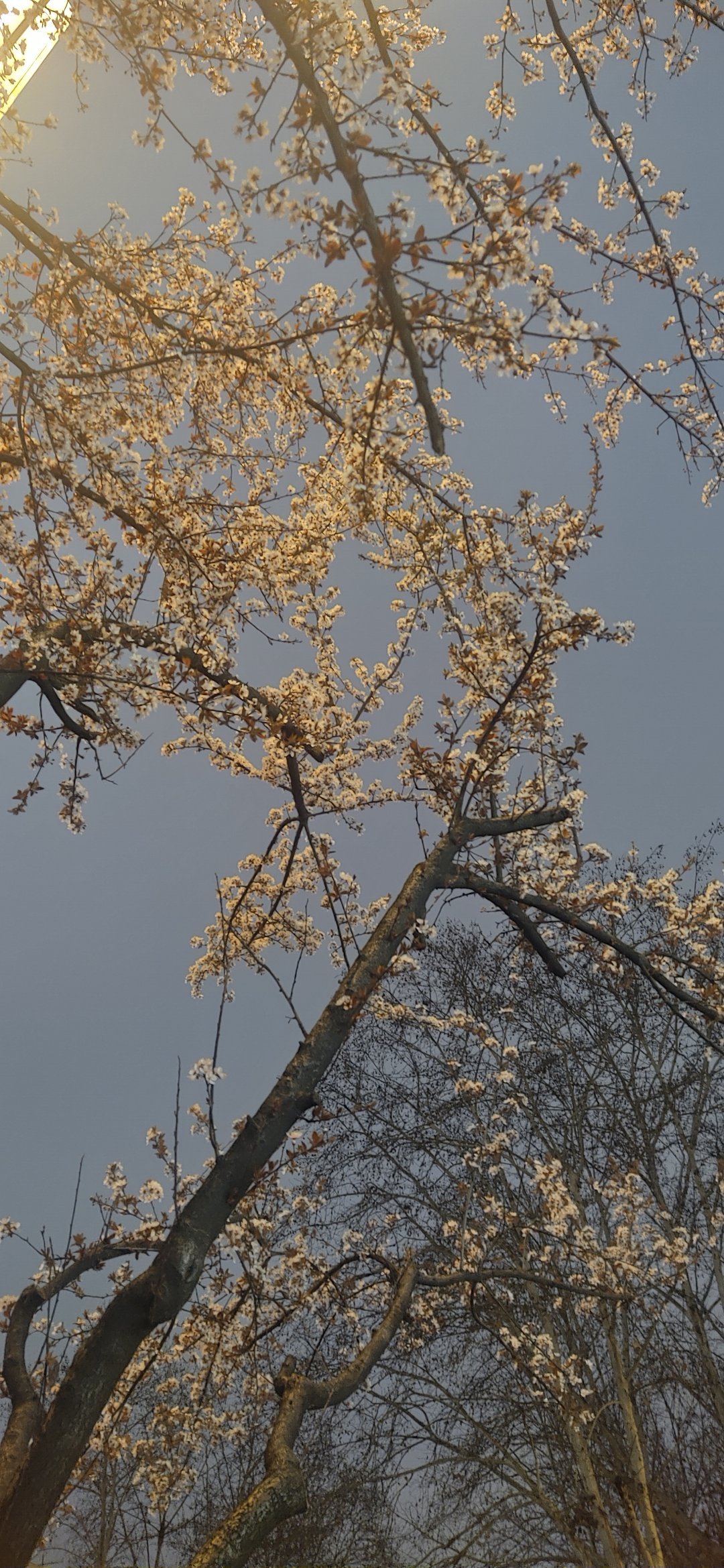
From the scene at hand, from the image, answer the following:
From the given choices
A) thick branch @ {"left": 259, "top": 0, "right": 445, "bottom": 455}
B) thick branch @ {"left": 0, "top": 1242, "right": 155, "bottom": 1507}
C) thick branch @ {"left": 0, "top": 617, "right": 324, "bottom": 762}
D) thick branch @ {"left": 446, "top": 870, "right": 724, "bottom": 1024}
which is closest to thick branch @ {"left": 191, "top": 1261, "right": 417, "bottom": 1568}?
thick branch @ {"left": 0, "top": 1242, "right": 155, "bottom": 1507}

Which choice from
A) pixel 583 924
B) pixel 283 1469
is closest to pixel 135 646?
pixel 583 924

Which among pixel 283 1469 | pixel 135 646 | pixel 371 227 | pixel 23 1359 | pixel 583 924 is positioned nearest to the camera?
pixel 371 227

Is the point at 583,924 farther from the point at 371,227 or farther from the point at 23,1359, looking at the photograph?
the point at 371,227

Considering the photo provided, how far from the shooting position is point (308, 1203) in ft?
23.8

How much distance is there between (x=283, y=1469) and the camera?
315 centimetres

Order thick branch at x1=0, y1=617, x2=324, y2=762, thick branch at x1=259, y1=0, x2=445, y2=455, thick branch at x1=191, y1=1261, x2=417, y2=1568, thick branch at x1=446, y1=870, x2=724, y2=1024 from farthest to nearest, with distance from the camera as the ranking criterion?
1. thick branch at x1=446, y1=870, x2=724, y2=1024
2. thick branch at x1=0, y1=617, x2=324, y2=762
3. thick branch at x1=191, y1=1261, x2=417, y2=1568
4. thick branch at x1=259, y1=0, x2=445, y2=455

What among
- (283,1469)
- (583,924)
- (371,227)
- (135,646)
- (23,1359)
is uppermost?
(583,924)

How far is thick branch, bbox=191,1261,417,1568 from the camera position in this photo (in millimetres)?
2930

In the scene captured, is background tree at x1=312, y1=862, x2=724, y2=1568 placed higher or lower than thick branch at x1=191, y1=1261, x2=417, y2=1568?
higher

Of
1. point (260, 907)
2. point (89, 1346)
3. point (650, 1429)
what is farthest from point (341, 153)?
point (650, 1429)

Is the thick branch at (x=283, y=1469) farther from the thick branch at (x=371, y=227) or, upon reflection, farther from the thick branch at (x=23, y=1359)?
the thick branch at (x=371, y=227)

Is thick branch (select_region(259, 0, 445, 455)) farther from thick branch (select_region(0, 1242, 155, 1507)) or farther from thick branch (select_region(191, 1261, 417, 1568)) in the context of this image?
thick branch (select_region(0, 1242, 155, 1507))

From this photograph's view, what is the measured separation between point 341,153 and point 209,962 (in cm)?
621

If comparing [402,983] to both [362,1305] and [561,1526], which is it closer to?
[362,1305]
